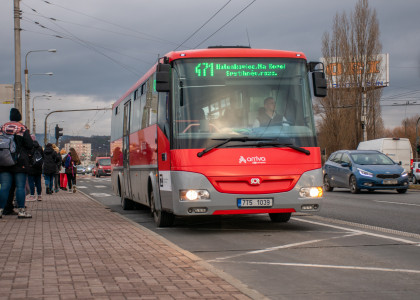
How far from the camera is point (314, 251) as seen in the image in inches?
345

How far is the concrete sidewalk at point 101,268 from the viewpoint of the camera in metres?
5.79

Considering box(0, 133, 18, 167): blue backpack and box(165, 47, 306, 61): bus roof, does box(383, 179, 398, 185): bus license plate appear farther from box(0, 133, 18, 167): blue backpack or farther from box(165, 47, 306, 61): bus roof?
box(0, 133, 18, 167): blue backpack

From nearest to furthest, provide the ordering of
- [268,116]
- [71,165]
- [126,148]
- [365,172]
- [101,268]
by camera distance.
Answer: [101,268] → [268,116] → [126,148] → [365,172] → [71,165]

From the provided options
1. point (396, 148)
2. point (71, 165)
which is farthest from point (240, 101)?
point (396, 148)

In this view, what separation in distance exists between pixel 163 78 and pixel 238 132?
1.46m

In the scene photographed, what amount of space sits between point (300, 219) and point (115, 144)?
7.23 meters

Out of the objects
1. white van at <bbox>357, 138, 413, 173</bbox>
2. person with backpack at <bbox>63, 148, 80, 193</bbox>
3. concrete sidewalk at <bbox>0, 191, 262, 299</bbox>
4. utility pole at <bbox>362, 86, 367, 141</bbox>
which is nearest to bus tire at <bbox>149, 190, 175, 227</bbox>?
concrete sidewalk at <bbox>0, 191, 262, 299</bbox>

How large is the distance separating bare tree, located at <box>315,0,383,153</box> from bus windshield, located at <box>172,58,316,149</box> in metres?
49.1

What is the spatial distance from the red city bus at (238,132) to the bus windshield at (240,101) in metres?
0.02

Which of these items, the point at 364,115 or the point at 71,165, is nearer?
the point at 71,165

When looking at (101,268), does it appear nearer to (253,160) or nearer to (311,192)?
(253,160)

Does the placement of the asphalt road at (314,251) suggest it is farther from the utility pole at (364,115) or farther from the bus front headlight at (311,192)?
the utility pole at (364,115)

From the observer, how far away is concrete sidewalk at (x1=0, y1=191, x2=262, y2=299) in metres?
5.79

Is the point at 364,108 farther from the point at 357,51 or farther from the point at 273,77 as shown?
the point at 273,77
